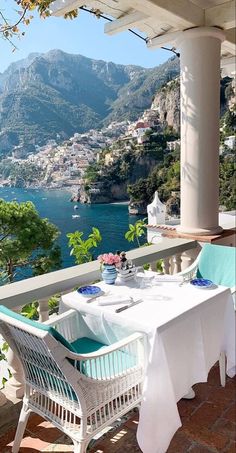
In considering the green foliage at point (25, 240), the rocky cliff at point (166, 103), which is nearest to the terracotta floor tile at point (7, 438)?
the green foliage at point (25, 240)

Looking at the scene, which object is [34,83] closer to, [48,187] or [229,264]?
[48,187]

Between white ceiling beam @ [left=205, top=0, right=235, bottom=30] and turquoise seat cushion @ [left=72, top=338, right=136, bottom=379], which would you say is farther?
white ceiling beam @ [left=205, top=0, right=235, bottom=30]

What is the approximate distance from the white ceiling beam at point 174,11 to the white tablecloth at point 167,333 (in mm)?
2064

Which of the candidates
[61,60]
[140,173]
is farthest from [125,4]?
[61,60]

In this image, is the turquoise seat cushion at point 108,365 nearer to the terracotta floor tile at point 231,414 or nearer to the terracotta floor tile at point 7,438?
the terracotta floor tile at point 7,438

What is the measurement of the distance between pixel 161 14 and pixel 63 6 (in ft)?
2.55

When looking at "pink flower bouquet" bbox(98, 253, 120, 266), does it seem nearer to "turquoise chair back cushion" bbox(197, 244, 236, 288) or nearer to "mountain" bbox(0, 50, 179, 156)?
"turquoise chair back cushion" bbox(197, 244, 236, 288)

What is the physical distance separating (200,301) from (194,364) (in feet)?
1.12

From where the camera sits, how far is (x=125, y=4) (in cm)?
272

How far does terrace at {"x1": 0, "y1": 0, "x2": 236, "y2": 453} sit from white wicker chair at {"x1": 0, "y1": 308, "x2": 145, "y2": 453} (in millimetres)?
415

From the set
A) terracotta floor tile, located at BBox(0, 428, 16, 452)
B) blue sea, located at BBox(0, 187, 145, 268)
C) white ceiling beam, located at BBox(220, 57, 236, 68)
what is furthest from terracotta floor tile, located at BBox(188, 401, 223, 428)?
blue sea, located at BBox(0, 187, 145, 268)

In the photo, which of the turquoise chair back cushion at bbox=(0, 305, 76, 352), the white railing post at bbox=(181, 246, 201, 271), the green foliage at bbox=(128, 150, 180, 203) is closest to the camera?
the turquoise chair back cushion at bbox=(0, 305, 76, 352)

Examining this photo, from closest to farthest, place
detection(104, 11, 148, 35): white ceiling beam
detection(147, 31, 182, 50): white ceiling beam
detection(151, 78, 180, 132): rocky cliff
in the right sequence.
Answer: detection(104, 11, 148, 35): white ceiling beam < detection(147, 31, 182, 50): white ceiling beam < detection(151, 78, 180, 132): rocky cliff

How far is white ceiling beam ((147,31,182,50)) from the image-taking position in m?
3.32
